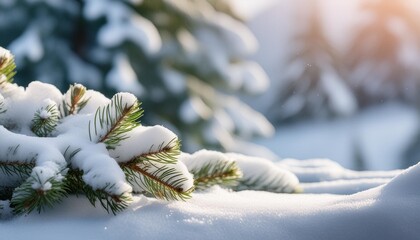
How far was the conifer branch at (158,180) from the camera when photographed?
1.74 metres

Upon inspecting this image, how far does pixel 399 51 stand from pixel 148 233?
14.0 meters

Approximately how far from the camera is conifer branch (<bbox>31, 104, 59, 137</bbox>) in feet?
6.01

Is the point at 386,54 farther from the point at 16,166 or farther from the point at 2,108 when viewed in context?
the point at 16,166

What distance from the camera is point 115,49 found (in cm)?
888

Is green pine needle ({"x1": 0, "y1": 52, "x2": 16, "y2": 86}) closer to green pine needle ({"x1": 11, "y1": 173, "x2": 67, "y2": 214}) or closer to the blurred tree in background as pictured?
green pine needle ({"x1": 11, "y1": 173, "x2": 67, "y2": 214})

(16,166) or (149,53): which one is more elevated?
(149,53)

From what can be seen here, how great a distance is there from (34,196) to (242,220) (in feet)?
1.66

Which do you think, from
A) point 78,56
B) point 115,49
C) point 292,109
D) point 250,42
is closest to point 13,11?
point 78,56

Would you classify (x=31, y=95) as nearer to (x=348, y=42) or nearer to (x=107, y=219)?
(x=107, y=219)

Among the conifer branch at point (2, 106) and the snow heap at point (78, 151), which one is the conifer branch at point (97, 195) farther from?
the conifer branch at point (2, 106)

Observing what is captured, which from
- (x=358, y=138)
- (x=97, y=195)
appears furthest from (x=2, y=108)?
(x=358, y=138)

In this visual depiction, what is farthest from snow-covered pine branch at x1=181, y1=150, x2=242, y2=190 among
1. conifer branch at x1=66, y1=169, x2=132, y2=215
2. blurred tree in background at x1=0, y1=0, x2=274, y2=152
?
blurred tree in background at x1=0, y1=0, x2=274, y2=152

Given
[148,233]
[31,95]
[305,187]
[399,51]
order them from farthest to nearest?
1. [399,51]
2. [305,187]
3. [31,95]
4. [148,233]

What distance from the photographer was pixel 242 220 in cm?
158
